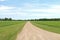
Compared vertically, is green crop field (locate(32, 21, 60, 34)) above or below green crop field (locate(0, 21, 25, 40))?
below

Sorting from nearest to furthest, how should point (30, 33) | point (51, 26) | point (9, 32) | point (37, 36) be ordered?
point (37, 36), point (30, 33), point (9, 32), point (51, 26)

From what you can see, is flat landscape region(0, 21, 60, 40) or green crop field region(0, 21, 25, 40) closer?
flat landscape region(0, 21, 60, 40)

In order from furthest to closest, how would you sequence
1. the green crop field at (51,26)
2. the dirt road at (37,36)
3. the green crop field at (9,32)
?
the green crop field at (51,26), the green crop field at (9,32), the dirt road at (37,36)

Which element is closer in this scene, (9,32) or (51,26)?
(9,32)

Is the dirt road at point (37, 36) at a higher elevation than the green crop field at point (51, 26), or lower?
higher

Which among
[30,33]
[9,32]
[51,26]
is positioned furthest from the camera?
[51,26]

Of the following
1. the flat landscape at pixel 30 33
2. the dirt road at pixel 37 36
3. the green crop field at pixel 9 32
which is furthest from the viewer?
the green crop field at pixel 9 32

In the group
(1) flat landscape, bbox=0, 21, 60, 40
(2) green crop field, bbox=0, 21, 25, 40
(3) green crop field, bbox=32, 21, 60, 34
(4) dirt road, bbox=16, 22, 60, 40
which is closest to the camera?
(4) dirt road, bbox=16, 22, 60, 40

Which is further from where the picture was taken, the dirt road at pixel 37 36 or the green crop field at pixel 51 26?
the green crop field at pixel 51 26

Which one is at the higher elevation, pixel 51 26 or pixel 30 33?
pixel 30 33

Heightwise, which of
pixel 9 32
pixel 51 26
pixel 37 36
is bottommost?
pixel 51 26

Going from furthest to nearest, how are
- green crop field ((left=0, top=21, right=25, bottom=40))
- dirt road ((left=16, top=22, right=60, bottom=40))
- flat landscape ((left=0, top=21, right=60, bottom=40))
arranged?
1. green crop field ((left=0, top=21, right=25, bottom=40))
2. flat landscape ((left=0, top=21, right=60, bottom=40))
3. dirt road ((left=16, top=22, right=60, bottom=40))

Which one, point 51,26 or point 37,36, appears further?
point 51,26

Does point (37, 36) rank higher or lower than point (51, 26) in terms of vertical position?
higher
